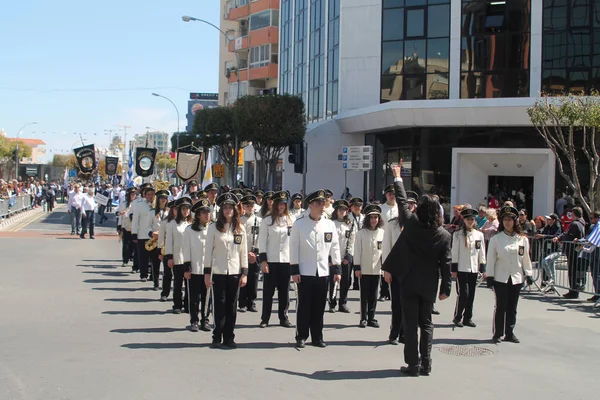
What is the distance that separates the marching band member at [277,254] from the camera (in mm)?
9528

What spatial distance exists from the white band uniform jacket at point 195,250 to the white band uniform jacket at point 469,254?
388 centimetres

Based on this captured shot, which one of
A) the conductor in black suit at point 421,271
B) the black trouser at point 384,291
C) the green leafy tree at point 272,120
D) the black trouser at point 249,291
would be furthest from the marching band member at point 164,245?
the green leafy tree at point 272,120

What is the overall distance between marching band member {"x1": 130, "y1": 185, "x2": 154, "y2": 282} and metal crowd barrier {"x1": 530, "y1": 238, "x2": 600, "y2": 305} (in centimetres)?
822

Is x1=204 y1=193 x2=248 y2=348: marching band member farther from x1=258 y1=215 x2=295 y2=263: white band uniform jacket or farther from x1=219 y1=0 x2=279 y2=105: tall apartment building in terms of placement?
x1=219 y1=0 x2=279 y2=105: tall apartment building

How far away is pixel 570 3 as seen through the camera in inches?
1030

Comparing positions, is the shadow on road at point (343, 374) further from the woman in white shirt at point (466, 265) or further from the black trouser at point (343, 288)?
the black trouser at point (343, 288)

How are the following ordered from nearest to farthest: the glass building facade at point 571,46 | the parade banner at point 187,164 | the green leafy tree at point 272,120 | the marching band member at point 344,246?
the marching band member at point 344,246 < the parade banner at point 187,164 < the glass building facade at point 571,46 < the green leafy tree at point 272,120

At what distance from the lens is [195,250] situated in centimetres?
905

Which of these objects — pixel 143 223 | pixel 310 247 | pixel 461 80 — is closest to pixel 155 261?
pixel 143 223

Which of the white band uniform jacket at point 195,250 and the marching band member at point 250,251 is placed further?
the marching band member at point 250,251

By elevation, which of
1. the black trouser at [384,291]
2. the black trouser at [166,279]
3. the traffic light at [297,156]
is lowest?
the black trouser at [384,291]

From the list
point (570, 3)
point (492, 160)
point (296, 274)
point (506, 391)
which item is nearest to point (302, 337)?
point (296, 274)

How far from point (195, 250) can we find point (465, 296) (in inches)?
163

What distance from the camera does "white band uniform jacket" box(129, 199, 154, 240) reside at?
13250mm
